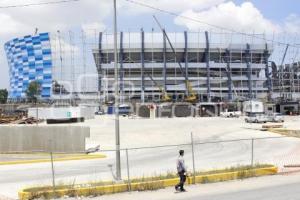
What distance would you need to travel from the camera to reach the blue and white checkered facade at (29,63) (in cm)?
12488

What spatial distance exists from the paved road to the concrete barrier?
14.5 meters

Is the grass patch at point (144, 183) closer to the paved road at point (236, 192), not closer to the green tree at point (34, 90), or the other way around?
the paved road at point (236, 192)

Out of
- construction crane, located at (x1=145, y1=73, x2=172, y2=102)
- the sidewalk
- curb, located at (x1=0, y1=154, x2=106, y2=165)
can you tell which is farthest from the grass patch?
construction crane, located at (x1=145, y1=73, x2=172, y2=102)

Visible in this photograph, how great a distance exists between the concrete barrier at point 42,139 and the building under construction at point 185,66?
299 ft

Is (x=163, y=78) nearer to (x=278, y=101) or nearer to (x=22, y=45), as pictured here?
(x=278, y=101)

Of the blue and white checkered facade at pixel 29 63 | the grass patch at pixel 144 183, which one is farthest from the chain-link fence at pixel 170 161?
the blue and white checkered facade at pixel 29 63

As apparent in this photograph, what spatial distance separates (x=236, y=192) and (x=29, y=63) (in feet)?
400

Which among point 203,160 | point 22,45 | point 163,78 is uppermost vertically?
point 22,45

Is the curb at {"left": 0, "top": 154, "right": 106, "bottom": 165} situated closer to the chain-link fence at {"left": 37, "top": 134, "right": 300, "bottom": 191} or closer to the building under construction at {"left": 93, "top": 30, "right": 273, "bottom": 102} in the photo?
the chain-link fence at {"left": 37, "top": 134, "right": 300, "bottom": 191}

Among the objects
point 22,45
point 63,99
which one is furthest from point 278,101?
point 22,45

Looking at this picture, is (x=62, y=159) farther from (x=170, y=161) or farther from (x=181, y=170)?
(x=181, y=170)

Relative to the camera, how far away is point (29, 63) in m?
132

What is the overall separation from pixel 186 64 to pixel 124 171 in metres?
106

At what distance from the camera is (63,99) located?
118m
